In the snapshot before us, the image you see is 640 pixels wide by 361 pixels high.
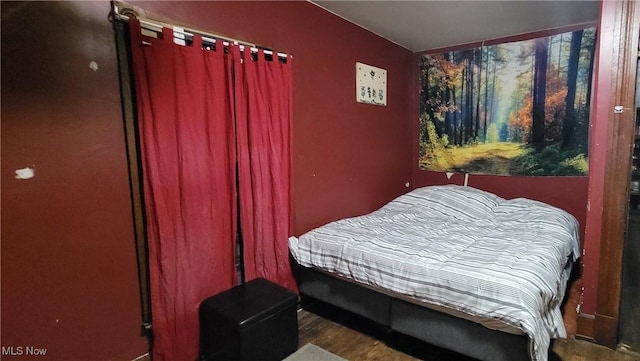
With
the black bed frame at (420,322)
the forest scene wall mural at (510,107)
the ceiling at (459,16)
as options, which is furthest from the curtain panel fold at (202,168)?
the forest scene wall mural at (510,107)

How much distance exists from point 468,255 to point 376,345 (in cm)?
76

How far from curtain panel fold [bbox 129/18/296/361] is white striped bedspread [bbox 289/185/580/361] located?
18.0 inches

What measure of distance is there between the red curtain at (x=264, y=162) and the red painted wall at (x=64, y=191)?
2.09 feet

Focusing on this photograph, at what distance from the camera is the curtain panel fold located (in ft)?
5.41

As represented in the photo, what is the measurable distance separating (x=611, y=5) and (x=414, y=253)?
67.3 inches

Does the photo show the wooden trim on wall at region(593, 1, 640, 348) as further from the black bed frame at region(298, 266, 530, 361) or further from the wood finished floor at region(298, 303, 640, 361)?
the black bed frame at region(298, 266, 530, 361)

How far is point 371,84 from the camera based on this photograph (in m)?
3.13

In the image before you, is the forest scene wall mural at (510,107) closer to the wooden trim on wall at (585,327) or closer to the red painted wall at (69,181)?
the wooden trim on wall at (585,327)

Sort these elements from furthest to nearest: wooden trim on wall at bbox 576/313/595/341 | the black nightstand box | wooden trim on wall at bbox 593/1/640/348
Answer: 1. wooden trim on wall at bbox 576/313/595/341
2. wooden trim on wall at bbox 593/1/640/348
3. the black nightstand box

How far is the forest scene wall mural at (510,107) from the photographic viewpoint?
2.90 meters

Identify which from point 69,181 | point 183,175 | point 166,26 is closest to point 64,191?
point 69,181

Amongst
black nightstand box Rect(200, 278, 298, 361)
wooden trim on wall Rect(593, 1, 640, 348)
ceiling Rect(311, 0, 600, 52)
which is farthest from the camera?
ceiling Rect(311, 0, 600, 52)

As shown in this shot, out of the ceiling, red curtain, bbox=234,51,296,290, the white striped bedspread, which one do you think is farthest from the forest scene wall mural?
red curtain, bbox=234,51,296,290

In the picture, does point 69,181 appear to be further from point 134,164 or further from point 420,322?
point 420,322
